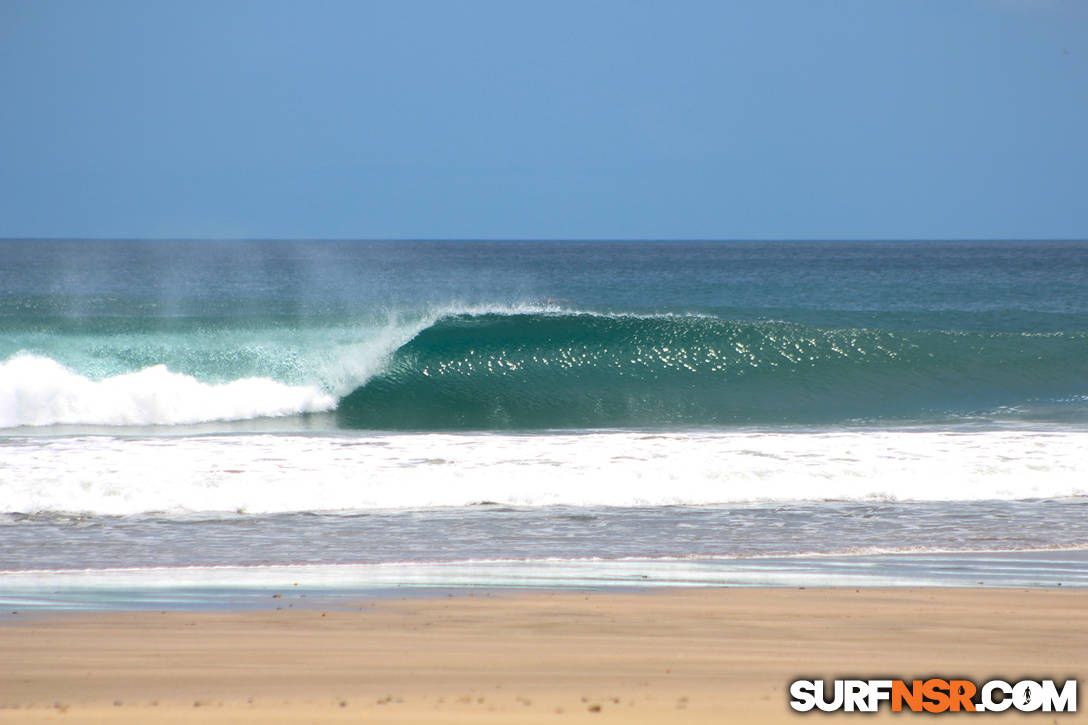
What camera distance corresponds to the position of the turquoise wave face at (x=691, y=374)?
14516mm

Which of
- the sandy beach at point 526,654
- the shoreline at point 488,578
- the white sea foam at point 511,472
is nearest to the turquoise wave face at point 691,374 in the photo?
the white sea foam at point 511,472

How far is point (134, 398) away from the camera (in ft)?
45.9

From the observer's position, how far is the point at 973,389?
16047 mm

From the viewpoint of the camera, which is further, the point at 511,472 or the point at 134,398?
the point at 134,398

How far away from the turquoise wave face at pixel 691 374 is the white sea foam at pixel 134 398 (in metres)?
0.95

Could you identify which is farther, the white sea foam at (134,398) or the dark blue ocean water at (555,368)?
the dark blue ocean water at (555,368)

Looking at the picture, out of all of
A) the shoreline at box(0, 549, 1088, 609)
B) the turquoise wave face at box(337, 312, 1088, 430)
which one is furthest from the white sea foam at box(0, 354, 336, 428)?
the shoreline at box(0, 549, 1088, 609)

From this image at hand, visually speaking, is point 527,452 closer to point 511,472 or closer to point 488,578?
point 511,472

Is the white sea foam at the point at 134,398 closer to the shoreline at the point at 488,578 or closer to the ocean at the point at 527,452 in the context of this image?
the ocean at the point at 527,452

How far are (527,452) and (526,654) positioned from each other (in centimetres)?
523

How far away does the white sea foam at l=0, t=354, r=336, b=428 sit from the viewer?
13695 millimetres

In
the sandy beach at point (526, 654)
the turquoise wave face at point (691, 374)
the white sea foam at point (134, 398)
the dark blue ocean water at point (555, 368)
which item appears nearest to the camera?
the sandy beach at point (526, 654)

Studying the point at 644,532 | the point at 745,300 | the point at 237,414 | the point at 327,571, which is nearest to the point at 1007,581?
the point at 644,532

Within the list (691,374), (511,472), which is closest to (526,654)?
(511,472)
